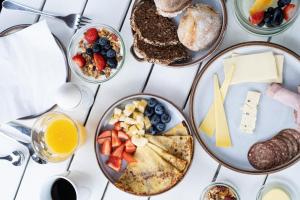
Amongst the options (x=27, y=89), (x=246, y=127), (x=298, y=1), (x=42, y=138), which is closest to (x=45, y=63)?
(x=27, y=89)

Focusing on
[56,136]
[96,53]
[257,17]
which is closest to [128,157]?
[56,136]

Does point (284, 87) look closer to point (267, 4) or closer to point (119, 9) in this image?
point (267, 4)

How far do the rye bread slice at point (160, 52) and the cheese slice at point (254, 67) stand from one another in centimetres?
16

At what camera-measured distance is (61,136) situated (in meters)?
1.76

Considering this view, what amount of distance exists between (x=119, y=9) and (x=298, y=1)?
0.60 metres

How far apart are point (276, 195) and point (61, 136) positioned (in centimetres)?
Answer: 76

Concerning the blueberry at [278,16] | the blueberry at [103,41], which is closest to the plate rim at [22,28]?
the blueberry at [103,41]

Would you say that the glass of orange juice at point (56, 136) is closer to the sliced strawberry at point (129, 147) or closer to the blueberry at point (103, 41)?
the sliced strawberry at point (129, 147)

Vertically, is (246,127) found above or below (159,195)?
above

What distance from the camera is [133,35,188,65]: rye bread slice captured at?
1.68 metres

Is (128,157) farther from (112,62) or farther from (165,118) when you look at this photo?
(112,62)

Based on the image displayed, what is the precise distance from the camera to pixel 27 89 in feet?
5.88

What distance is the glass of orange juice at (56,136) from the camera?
175cm

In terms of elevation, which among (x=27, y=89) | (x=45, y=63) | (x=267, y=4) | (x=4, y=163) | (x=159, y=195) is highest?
(x=267, y=4)
